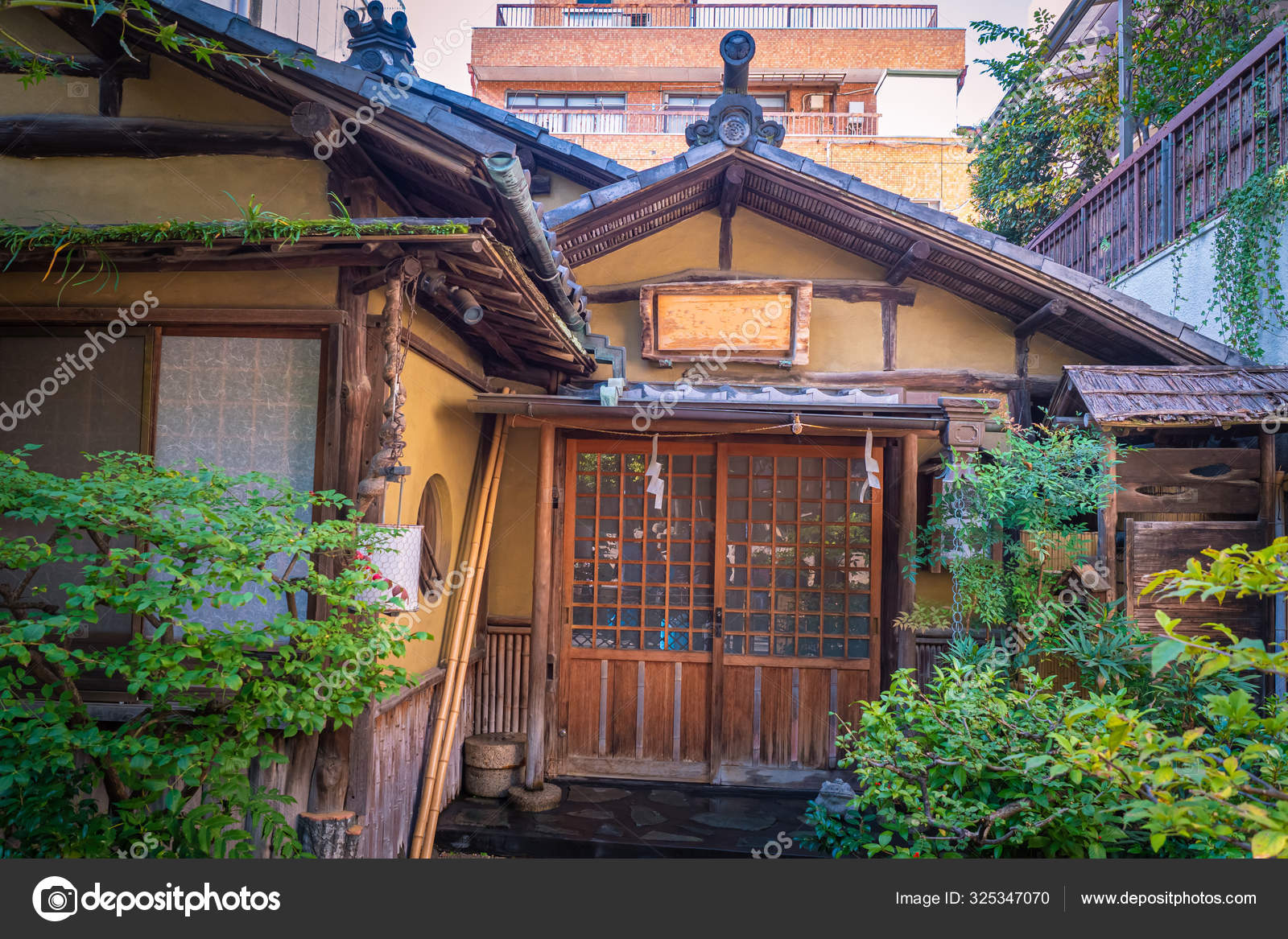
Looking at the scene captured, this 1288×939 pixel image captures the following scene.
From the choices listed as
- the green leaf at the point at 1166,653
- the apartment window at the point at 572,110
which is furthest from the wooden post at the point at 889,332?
the apartment window at the point at 572,110

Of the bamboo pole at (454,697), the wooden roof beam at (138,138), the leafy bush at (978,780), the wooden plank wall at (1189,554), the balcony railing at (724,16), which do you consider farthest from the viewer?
the balcony railing at (724,16)

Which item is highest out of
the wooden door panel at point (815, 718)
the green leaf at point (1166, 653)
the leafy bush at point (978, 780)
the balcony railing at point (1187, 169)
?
the balcony railing at point (1187, 169)

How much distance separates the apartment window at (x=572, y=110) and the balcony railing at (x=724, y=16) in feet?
6.49

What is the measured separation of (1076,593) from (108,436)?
652 cm

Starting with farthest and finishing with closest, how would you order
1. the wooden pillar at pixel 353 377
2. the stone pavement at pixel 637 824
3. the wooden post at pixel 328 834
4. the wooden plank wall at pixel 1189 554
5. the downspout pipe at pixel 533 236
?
the stone pavement at pixel 637 824, the wooden plank wall at pixel 1189 554, the wooden pillar at pixel 353 377, the wooden post at pixel 328 834, the downspout pipe at pixel 533 236

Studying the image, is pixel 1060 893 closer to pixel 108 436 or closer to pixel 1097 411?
pixel 1097 411

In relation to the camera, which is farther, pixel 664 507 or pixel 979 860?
pixel 664 507

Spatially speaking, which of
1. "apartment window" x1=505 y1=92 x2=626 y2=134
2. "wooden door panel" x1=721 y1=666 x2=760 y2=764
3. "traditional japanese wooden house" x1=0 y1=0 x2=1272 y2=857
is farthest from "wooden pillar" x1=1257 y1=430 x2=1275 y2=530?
"apartment window" x1=505 y1=92 x2=626 y2=134

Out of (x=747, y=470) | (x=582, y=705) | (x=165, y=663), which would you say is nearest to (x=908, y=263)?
(x=747, y=470)

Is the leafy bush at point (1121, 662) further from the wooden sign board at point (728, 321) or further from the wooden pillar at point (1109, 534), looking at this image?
the wooden sign board at point (728, 321)

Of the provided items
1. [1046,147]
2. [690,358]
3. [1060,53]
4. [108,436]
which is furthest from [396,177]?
[1060,53]

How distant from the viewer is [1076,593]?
5.88 metres

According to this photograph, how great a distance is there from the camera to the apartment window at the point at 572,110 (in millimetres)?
22375

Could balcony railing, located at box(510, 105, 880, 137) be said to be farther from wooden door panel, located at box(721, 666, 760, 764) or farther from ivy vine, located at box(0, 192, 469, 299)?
ivy vine, located at box(0, 192, 469, 299)
